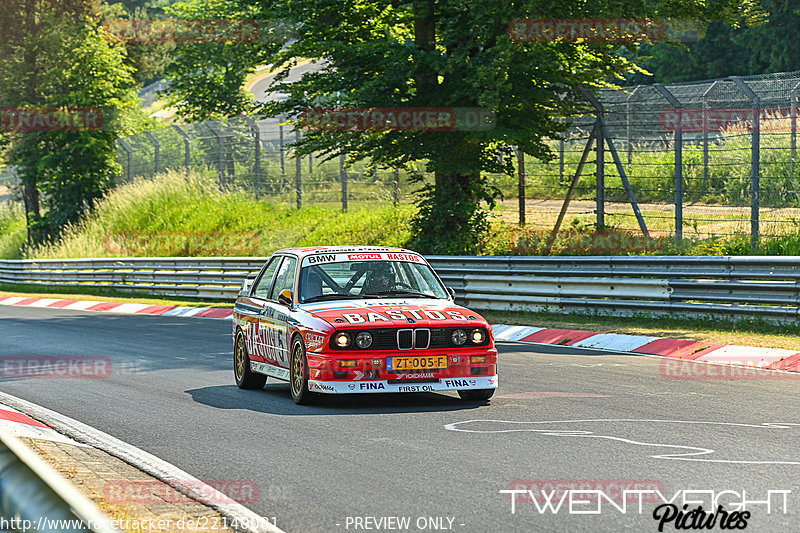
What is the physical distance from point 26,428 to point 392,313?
3.41 metres

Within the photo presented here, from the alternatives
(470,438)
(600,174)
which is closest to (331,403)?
(470,438)

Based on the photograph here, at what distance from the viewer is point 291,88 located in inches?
870

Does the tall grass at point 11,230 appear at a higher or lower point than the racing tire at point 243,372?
higher

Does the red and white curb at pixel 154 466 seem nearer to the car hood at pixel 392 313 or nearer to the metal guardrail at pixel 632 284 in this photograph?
the car hood at pixel 392 313

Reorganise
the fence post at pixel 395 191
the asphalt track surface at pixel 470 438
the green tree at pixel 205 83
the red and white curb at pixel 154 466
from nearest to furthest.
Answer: the red and white curb at pixel 154 466
the asphalt track surface at pixel 470 438
the fence post at pixel 395 191
the green tree at pixel 205 83

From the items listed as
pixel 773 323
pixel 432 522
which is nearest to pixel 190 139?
pixel 773 323

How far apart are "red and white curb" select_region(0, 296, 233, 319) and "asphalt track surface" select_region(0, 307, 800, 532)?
10.6 metres

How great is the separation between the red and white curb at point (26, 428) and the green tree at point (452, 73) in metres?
11.6

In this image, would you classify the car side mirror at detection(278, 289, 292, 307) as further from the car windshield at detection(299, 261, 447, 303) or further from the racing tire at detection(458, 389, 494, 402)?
the racing tire at detection(458, 389, 494, 402)

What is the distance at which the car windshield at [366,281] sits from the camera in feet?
36.5

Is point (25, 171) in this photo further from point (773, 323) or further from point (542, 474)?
point (542, 474)

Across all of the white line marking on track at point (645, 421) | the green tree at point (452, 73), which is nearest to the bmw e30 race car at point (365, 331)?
the white line marking on track at point (645, 421)

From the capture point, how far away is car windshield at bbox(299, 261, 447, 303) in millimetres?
11117

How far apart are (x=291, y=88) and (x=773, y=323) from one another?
11158 mm
